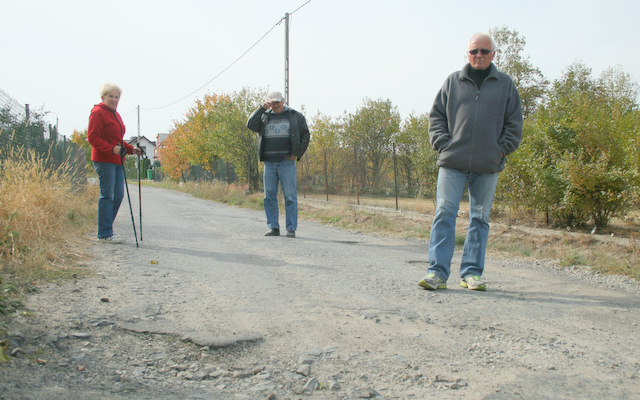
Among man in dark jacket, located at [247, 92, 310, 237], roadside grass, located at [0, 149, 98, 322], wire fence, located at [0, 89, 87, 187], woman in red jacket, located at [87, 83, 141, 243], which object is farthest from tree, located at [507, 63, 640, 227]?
wire fence, located at [0, 89, 87, 187]

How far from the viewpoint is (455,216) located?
4.12 metres

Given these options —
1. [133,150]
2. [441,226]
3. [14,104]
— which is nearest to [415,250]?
[441,226]

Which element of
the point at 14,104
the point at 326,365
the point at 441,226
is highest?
the point at 14,104

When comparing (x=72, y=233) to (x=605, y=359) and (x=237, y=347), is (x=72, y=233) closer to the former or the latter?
(x=237, y=347)

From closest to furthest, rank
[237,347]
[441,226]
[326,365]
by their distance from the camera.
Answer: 1. [326,365]
2. [237,347]
3. [441,226]

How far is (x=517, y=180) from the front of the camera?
8.29 meters

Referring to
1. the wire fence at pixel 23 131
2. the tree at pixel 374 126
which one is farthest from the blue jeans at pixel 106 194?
the tree at pixel 374 126

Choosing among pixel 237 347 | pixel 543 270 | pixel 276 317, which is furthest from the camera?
pixel 543 270

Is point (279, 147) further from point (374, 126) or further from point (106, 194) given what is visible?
point (374, 126)

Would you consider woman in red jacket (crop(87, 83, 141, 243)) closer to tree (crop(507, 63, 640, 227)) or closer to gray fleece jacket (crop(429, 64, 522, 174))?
gray fleece jacket (crop(429, 64, 522, 174))

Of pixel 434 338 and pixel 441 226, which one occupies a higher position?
pixel 441 226

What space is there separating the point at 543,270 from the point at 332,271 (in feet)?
6.89

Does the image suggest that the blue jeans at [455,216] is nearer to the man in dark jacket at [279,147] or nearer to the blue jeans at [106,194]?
the man in dark jacket at [279,147]

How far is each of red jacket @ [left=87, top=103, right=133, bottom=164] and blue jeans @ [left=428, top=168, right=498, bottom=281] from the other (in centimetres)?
395
